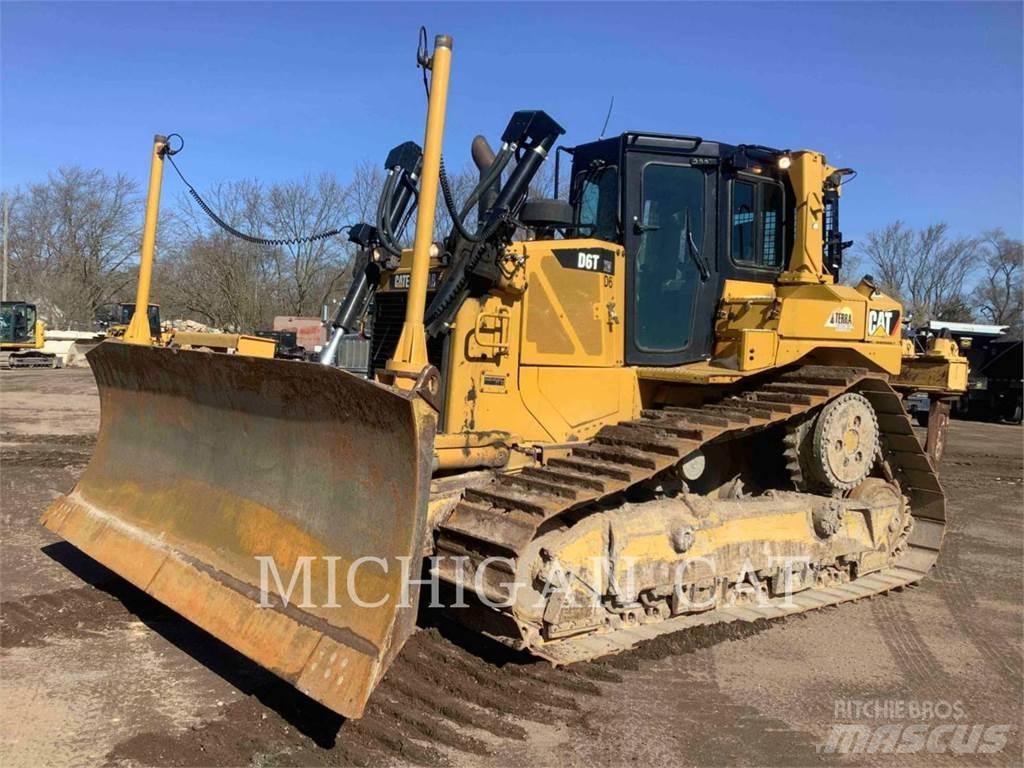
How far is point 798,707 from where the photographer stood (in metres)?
4.38

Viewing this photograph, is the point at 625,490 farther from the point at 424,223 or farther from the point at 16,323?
the point at 16,323

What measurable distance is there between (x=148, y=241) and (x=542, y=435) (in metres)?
3.48

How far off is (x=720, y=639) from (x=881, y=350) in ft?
8.74

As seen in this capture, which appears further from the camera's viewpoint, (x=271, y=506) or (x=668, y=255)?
(x=668, y=255)

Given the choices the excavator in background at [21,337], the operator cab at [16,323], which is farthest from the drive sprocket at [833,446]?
Answer: the operator cab at [16,323]

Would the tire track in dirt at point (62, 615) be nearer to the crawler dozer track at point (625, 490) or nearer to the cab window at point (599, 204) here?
the crawler dozer track at point (625, 490)

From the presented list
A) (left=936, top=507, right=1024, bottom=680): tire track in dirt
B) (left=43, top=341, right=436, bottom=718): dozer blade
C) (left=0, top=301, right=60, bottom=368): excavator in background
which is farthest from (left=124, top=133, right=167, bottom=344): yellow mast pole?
(left=0, top=301, right=60, bottom=368): excavator in background

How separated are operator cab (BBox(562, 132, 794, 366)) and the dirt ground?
2080 millimetres

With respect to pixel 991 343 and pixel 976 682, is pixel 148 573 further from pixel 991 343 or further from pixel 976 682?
pixel 991 343

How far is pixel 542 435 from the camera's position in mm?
5371

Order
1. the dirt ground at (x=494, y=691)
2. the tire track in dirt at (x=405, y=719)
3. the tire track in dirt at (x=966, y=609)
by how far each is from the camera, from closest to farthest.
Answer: the tire track in dirt at (x=405, y=719) < the dirt ground at (x=494, y=691) < the tire track in dirt at (x=966, y=609)

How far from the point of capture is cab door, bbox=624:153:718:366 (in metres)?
5.72

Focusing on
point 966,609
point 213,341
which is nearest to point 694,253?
point 966,609

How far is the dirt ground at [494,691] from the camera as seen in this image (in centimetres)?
375
